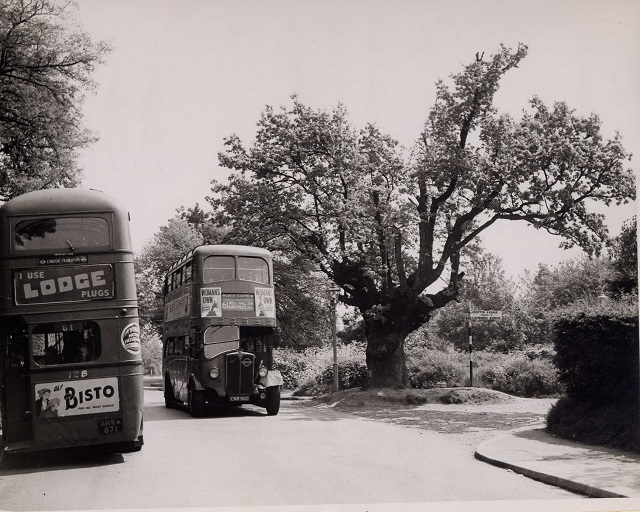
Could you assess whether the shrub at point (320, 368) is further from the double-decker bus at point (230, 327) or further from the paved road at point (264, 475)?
the paved road at point (264, 475)

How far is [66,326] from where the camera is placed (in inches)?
377

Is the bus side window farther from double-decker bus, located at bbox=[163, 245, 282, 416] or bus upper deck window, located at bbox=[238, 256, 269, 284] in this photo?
bus upper deck window, located at bbox=[238, 256, 269, 284]

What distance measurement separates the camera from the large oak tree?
17984mm

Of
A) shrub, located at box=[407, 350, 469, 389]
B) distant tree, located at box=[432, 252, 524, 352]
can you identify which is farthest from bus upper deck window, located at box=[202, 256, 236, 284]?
shrub, located at box=[407, 350, 469, 389]

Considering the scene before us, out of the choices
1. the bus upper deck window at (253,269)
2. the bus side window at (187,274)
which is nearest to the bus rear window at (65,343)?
the bus upper deck window at (253,269)

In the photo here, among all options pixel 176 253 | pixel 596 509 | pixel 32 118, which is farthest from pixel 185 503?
pixel 176 253

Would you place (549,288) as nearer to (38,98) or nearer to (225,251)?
(225,251)

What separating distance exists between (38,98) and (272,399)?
8305 millimetres

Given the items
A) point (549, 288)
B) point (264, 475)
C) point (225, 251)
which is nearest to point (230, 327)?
point (225, 251)

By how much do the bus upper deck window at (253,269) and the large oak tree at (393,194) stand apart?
8.58 feet

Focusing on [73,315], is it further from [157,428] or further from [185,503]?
[157,428]

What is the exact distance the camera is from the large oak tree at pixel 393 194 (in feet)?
59.0

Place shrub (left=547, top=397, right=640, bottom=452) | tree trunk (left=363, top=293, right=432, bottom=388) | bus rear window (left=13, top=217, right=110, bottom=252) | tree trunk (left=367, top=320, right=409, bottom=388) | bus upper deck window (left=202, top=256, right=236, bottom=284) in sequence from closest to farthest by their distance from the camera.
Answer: bus rear window (left=13, top=217, right=110, bottom=252) → shrub (left=547, top=397, right=640, bottom=452) → bus upper deck window (left=202, top=256, right=236, bottom=284) → tree trunk (left=363, top=293, right=432, bottom=388) → tree trunk (left=367, top=320, right=409, bottom=388)

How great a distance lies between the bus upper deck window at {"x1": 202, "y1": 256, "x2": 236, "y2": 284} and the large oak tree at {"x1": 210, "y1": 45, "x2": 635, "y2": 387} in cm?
261
